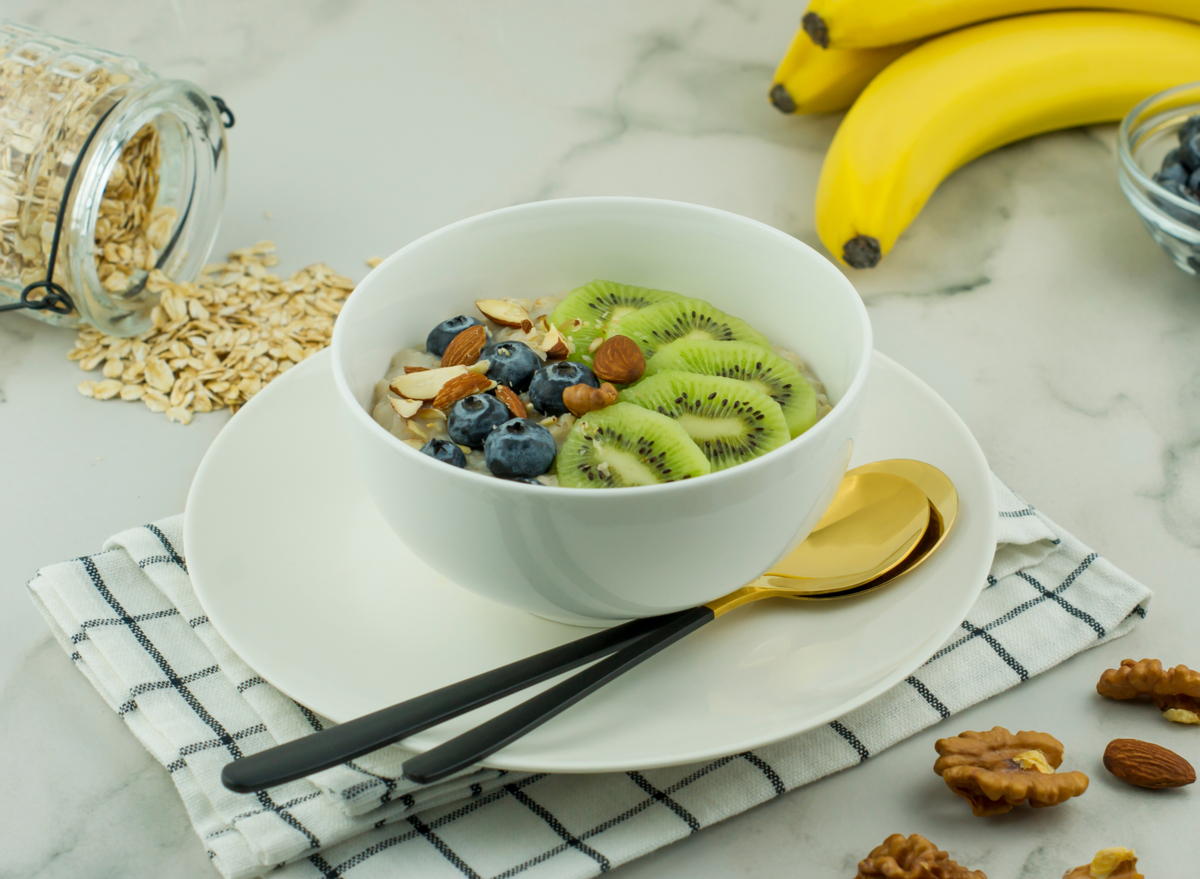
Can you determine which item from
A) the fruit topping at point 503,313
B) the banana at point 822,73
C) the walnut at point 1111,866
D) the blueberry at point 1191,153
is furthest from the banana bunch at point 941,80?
the walnut at point 1111,866

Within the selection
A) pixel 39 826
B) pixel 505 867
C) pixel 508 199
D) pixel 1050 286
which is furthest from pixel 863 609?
pixel 508 199

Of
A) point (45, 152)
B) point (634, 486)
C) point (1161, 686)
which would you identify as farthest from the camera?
point (45, 152)

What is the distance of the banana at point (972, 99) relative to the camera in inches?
62.2

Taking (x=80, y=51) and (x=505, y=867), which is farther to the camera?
(x=80, y=51)

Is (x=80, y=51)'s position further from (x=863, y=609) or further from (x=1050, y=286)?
(x=1050, y=286)

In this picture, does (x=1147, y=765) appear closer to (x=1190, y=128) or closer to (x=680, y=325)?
(x=680, y=325)

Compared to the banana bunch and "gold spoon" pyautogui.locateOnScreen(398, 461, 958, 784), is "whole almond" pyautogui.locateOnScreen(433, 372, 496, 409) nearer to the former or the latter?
"gold spoon" pyautogui.locateOnScreen(398, 461, 958, 784)

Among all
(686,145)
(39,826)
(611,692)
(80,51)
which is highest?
(80,51)

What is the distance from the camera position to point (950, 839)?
2.74 feet

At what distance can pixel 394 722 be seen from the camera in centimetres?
74

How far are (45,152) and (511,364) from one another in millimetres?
894

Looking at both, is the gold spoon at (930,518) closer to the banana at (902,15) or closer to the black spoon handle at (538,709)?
the black spoon handle at (538,709)

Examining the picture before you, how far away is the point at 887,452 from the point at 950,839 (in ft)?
1.29

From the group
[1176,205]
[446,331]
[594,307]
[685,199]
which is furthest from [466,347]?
[1176,205]
